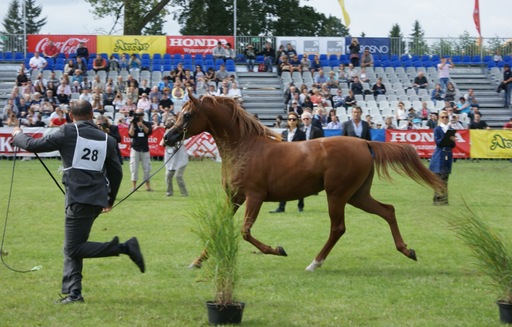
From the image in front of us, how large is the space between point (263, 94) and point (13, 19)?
85.3m

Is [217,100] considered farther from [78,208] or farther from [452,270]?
[452,270]

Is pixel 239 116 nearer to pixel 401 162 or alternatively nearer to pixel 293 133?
pixel 401 162

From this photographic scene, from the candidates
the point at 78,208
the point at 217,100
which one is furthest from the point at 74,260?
the point at 217,100

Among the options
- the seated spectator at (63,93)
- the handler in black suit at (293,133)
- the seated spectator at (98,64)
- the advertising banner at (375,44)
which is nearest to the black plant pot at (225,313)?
the handler in black suit at (293,133)

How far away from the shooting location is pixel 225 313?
6547 mm

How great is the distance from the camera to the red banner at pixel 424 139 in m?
26.3

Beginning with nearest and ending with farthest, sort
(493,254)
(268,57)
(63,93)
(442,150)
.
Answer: (493,254) < (442,150) < (63,93) < (268,57)

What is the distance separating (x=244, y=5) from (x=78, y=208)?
47.5 metres

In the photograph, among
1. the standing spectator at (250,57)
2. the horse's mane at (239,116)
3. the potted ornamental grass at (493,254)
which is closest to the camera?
the potted ornamental grass at (493,254)

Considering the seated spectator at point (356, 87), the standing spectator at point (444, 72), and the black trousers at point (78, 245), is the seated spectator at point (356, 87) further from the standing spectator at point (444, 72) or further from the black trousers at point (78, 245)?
the black trousers at point (78, 245)

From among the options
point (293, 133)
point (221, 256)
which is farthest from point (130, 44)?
point (221, 256)

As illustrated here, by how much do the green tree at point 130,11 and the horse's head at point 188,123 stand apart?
3500cm

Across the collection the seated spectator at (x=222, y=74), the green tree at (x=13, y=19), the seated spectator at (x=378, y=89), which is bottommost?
the seated spectator at (x=378, y=89)

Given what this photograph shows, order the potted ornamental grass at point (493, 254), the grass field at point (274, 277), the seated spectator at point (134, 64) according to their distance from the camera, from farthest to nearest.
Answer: the seated spectator at point (134, 64)
the grass field at point (274, 277)
the potted ornamental grass at point (493, 254)
